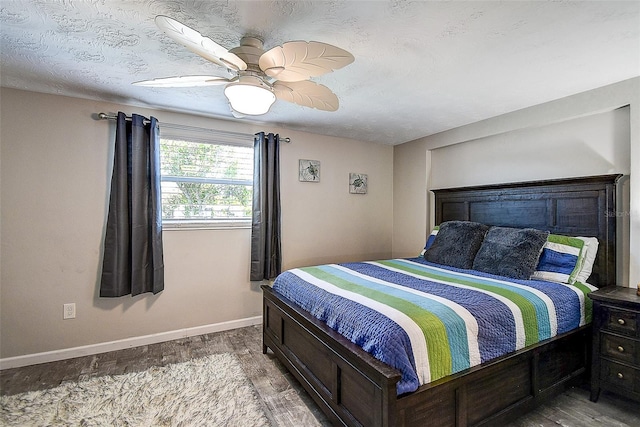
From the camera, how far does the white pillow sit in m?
2.37

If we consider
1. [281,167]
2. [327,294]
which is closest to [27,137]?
[281,167]

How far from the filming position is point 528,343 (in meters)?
1.85

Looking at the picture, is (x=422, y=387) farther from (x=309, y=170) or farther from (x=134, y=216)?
(x=309, y=170)

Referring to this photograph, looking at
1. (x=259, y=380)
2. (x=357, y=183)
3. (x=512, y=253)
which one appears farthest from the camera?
(x=357, y=183)

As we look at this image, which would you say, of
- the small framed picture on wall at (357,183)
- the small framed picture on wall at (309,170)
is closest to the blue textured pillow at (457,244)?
the small framed picture on wall at (357,183)

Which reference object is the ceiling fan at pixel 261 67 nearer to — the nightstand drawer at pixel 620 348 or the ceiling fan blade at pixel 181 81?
the ceiling fan blade at pixel 181 81

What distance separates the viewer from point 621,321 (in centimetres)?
200

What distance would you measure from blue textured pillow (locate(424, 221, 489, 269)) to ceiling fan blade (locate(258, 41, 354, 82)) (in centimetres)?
218

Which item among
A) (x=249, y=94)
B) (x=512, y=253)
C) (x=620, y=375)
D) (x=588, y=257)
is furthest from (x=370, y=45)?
(x=620, y=375)

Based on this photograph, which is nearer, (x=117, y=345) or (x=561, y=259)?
(x=561, y=259)

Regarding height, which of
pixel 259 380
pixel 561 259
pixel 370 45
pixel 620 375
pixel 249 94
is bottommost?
pixel 259 380

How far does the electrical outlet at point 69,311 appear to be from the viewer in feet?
8.79

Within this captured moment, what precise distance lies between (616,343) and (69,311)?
4.24 metres

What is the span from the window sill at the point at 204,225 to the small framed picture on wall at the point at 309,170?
2.89 ft
